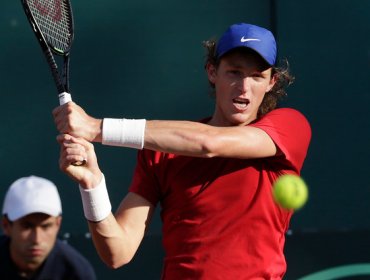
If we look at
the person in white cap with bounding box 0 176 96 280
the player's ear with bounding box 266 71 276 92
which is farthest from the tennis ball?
the person in white cap with bounding box 0 176 96 280

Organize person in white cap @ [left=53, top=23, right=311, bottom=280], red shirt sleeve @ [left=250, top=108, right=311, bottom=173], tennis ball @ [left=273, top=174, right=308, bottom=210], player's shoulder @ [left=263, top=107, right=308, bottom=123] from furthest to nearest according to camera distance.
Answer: player's shoulder @ [left=263, top=107, right=308, bottom=123], red shirt sleeve @ [left=250, top=108, right=311, bottom=173], tennis ball @ [left=273, top=174, right=308, bottom=210], person in white cap @ [left=53, top=23, right=311, bottom=280]

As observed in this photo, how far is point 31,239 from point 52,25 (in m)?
0.77

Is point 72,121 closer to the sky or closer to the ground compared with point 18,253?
closer to the sky

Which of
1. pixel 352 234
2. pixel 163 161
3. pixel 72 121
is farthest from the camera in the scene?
pixel 352 234

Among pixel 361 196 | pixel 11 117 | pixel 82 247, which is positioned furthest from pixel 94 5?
pixel 361 196

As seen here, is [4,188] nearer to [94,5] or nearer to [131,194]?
[94,5]

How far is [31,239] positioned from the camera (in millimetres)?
3674

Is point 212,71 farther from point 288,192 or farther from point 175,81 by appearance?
point 175,81

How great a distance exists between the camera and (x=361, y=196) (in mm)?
4984

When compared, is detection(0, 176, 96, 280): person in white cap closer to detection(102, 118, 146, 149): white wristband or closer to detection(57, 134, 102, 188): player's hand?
detection(57, 134, 102, 188): player's hand

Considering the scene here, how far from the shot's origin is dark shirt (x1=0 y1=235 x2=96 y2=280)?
11.8 feet

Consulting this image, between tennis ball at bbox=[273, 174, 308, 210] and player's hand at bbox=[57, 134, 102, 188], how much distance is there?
1.86ft

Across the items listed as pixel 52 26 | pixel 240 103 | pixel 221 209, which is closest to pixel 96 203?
pixel 221 209

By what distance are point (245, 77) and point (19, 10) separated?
1831mm
